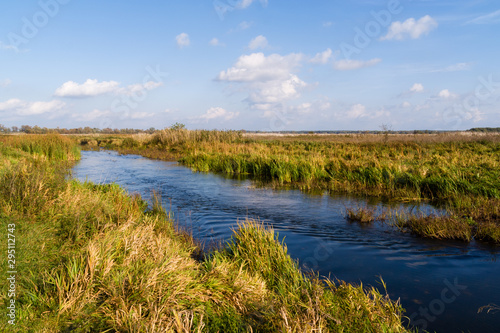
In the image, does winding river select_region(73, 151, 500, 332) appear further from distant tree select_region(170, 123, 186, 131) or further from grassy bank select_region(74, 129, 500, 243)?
distant tree select_region(170, 123, 186, 131)

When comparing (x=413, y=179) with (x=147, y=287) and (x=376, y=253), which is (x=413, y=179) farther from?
(x=147, y=287)

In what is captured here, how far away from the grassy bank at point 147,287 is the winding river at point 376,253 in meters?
0.87

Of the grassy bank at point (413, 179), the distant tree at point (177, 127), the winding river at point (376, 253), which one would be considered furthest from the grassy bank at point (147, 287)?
the distant tree at point (177, 127)

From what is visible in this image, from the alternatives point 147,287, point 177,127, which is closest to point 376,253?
point 147,287

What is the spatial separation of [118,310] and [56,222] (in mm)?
2921

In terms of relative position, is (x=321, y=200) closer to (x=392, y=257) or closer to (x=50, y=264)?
(x=392, y=257)

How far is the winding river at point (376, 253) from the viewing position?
5.16 metres

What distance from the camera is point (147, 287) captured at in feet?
12.8

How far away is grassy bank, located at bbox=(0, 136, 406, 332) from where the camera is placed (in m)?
3.55

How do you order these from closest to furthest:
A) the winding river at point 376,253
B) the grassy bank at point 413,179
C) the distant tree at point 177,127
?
1. the winding river at point 376,253
2. the grassy bank at point 413,179
3. the distant tree at point 177,127

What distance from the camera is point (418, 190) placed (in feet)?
41.5

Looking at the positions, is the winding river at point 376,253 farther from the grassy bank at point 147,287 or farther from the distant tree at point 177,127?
the distant tree at point 177,127

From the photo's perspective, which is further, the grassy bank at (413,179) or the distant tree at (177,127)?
the distant tree at (177,127)

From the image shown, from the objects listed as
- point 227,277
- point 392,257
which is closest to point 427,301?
point 392,257
